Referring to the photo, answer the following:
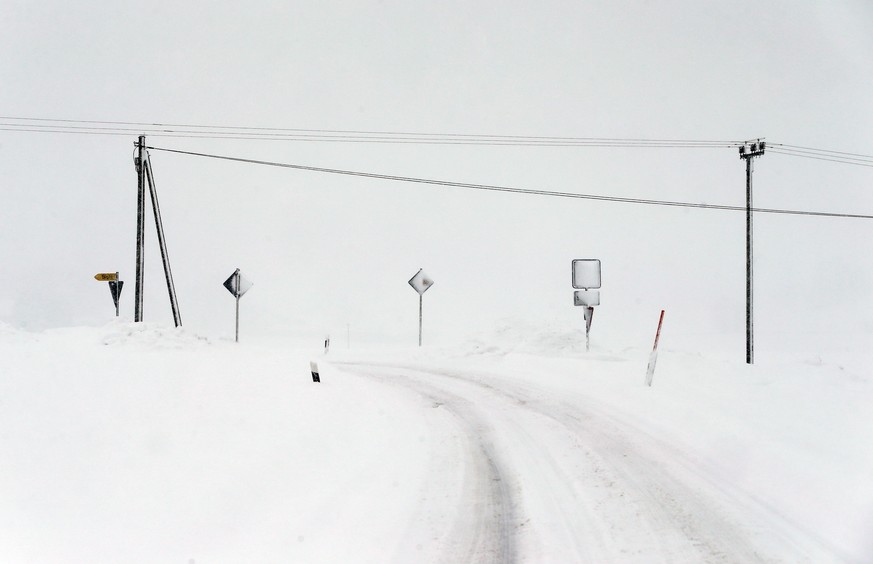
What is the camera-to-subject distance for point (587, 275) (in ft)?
70.1

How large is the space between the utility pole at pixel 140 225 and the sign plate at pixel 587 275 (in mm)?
14765

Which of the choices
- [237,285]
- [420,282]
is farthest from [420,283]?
[237,285]

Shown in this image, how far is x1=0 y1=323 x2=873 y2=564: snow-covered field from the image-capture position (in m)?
5.12

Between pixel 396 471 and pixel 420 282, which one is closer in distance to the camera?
pixel 396 471

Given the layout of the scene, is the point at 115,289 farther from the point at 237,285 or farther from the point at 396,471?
the point at 396,471

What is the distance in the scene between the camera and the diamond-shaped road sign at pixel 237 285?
81.1ft

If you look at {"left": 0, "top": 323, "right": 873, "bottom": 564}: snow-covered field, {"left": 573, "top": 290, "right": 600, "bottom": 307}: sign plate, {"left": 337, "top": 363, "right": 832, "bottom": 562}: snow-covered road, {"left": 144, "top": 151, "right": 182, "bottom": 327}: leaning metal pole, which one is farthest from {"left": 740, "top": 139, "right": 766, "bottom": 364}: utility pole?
{"left": 144, "top": 151, "right": 182, "bottom": 327}: leaning metal pole

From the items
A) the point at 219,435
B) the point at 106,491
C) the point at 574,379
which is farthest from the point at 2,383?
the point at 574,379

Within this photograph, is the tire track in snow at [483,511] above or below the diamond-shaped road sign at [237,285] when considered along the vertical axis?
below

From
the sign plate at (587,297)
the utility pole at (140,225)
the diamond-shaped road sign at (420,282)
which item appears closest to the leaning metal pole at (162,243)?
the utility pole at (140,225)

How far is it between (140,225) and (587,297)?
15.5 m

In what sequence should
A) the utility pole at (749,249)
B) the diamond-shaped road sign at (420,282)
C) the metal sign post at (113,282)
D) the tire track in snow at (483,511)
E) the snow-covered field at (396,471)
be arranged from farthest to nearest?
the diamond-shaped road sign at (420,282) < the utility pole at (749,249) < the metal sign post at (113,282) < the snow-covered field at (396,471) < the tire track in snow at (483,511)

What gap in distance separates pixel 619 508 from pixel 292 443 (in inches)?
161

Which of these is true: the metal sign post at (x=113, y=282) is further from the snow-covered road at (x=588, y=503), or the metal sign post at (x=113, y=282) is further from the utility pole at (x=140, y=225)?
the snow-covered road at (x=588, y=503)
